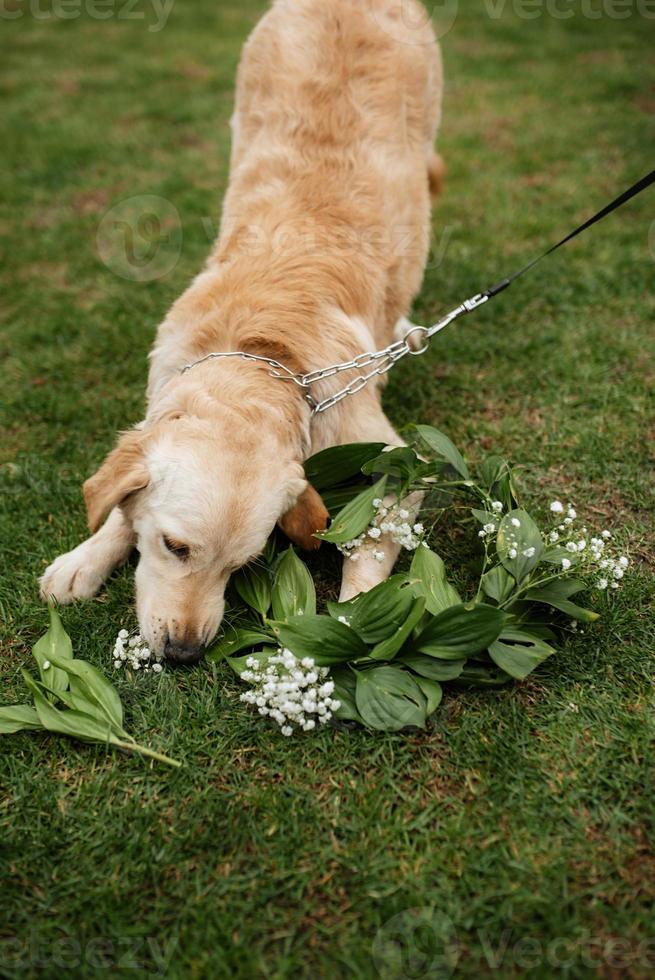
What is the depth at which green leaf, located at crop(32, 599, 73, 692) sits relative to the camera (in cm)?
253

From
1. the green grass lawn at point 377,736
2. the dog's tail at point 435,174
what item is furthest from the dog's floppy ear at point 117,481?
the dog's tail at point 435,174

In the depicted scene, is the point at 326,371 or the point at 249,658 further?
the point at 326,371

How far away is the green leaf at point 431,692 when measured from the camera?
2.40 m

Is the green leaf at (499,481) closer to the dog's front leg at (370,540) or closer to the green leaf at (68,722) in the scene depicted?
the dog's front leg at (370,540)

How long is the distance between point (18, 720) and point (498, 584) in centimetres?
172

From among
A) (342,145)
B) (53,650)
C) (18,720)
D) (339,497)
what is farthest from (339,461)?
(342,145)

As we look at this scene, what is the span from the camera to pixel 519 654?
248 cm

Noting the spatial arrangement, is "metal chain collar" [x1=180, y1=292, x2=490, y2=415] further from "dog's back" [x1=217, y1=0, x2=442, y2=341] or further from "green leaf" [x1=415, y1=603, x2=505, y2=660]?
"green leaf" [x1=415, y1=603, x2=505, y2=660]

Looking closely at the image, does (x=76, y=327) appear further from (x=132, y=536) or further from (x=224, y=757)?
(x=224, y=757)

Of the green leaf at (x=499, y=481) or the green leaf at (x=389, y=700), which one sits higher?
the green leaf at (x=499, y=481)

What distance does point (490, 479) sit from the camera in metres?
3.11

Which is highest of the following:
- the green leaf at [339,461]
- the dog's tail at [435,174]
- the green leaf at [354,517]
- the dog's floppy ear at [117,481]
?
the dog's tail at [435,174]

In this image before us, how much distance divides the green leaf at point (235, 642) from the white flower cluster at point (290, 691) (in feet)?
0.41

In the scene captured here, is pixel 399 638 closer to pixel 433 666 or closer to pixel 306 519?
pixel 433 666
